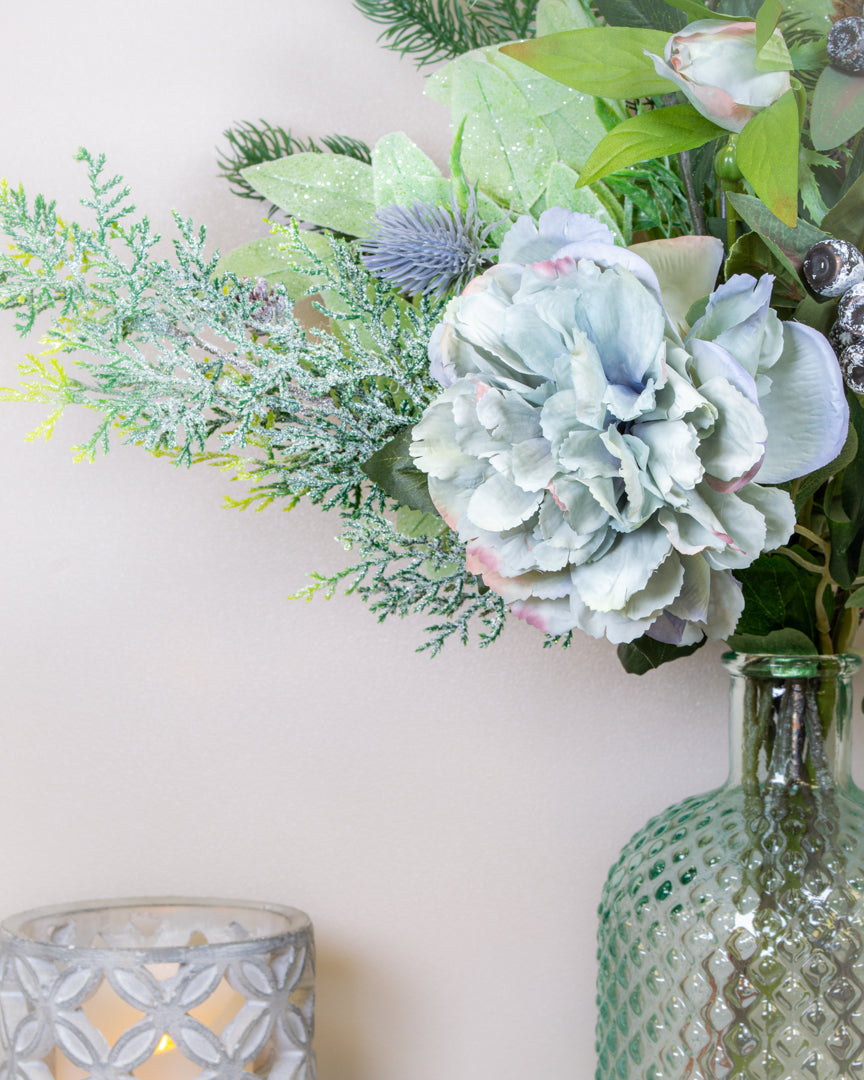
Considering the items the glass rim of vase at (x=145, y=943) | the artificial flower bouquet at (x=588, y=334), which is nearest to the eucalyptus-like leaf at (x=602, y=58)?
the artificial flower bouquet at (x=588, y=334)

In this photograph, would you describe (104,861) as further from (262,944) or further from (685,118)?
(685,118)

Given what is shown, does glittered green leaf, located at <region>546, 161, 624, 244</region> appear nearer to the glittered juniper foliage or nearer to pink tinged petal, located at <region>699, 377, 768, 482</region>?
the glittered juniper foliage

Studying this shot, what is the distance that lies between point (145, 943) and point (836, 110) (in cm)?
50

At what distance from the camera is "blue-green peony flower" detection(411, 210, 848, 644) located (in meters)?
0.32

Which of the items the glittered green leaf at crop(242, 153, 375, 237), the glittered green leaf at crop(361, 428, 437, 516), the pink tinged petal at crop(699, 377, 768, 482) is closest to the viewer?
the pink tinged petal at crop(699, 377, 768, 482)

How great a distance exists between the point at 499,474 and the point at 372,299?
19cm

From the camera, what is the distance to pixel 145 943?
550mm

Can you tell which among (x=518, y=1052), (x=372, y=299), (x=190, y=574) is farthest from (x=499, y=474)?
(x=518, y=1052)

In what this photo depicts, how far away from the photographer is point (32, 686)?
609mm

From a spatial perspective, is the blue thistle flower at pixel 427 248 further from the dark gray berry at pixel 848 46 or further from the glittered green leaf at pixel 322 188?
the dark gray berry at pixel 848 46

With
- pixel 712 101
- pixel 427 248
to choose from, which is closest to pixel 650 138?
pixel 712 101

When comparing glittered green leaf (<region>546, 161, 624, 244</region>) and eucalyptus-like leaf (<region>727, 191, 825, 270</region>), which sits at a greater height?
glittered green leaf (<region>546, 161, 624, 244</region>)

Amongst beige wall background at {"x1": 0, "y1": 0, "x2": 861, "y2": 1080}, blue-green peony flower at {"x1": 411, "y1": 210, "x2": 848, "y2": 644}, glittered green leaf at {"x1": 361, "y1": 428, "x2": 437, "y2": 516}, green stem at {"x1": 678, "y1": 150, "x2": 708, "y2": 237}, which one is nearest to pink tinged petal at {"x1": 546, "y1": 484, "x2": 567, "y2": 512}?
blue-green peony flower at {"x1": 411, "y1": 210, "x2": 848, "y2": 644}

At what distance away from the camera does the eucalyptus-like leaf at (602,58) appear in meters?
0.38
